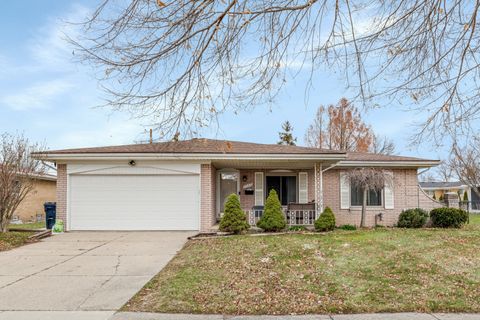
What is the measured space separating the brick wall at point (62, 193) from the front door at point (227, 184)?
6326 millimetres

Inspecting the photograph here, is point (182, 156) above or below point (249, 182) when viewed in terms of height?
above

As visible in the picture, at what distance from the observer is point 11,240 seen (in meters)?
10.9

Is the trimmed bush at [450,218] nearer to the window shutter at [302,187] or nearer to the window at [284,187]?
the window shutter at [302,187]

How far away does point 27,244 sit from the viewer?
11.0 metres

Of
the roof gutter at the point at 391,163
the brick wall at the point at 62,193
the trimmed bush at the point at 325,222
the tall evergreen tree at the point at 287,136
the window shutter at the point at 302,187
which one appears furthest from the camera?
the tall evergreen tree at the point at 287,136

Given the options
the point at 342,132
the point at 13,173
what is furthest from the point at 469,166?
the point at 13,173

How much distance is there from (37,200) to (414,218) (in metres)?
22.0

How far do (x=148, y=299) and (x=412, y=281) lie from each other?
4129 mm

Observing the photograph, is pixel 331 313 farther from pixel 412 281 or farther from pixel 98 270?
pixel 98 270

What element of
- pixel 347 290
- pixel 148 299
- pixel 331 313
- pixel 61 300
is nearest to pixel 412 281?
pixel 347 290

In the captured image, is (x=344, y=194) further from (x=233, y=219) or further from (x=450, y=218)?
(x=233, y=219)

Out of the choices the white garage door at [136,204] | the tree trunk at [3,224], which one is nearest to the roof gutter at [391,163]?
the white garage door at [136,204]

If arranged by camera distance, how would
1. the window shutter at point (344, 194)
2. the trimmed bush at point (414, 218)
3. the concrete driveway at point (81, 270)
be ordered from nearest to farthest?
the concrete driveway at point (81, 270), the trimmed bush at point (414, 218), the window shutter at point (344, 194)

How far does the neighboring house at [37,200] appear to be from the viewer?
75.6 ft
